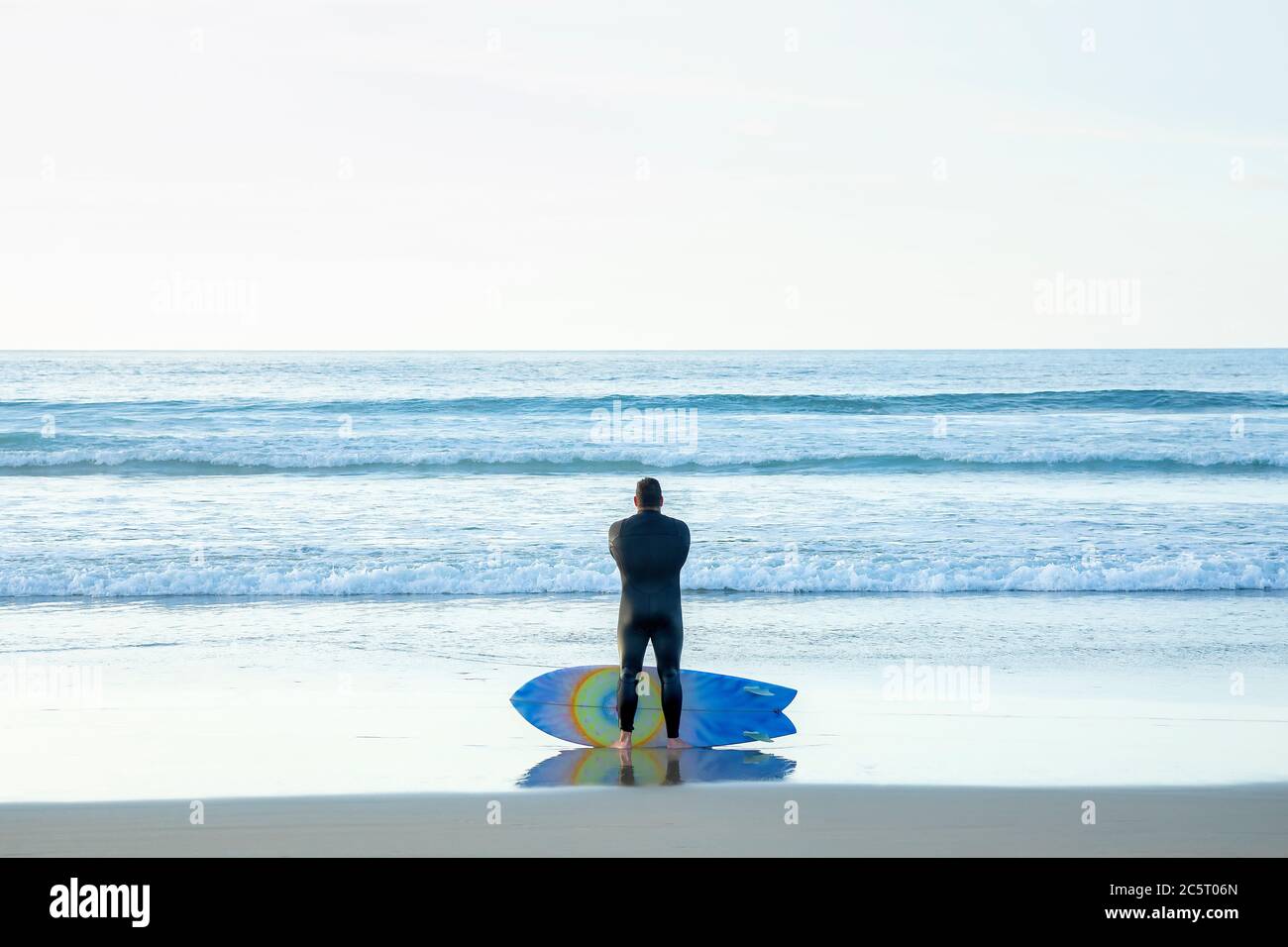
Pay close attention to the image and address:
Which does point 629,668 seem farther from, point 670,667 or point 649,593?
point 649,593

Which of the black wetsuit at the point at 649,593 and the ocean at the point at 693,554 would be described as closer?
the black wetsuit at the point at 649,593

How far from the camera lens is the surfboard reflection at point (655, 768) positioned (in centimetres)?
661

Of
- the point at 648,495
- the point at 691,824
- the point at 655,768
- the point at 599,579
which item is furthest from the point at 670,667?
the point at 599,579

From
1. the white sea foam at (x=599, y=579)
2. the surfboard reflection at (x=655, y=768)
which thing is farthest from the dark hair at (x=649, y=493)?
the white sea foam at (x=599, y=579)

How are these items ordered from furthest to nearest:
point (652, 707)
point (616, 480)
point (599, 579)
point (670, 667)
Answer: point (616, 480) < point (599, 579) < point (652, 707) < point (670, 667)

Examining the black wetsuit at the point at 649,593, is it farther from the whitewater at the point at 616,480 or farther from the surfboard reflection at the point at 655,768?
the whitewater at the point at 616,480

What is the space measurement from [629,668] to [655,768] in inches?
23.5

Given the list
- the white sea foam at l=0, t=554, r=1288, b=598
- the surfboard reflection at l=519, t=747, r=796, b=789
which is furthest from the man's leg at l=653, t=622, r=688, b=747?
the white sea foam at l=0, t=554, r=1288, b=598

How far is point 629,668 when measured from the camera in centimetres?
705

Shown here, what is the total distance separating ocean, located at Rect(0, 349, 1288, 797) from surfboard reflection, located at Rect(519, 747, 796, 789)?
0.68ft

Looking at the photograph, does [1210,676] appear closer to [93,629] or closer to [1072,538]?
[1072,538]

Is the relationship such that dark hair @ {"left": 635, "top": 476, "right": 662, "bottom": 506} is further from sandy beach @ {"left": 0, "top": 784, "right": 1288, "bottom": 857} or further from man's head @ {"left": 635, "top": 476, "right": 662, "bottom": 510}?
sandy beach @ {"left": 0, "top": 784, "right": 1288, "bottom": 857}

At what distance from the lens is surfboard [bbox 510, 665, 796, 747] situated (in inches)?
291
